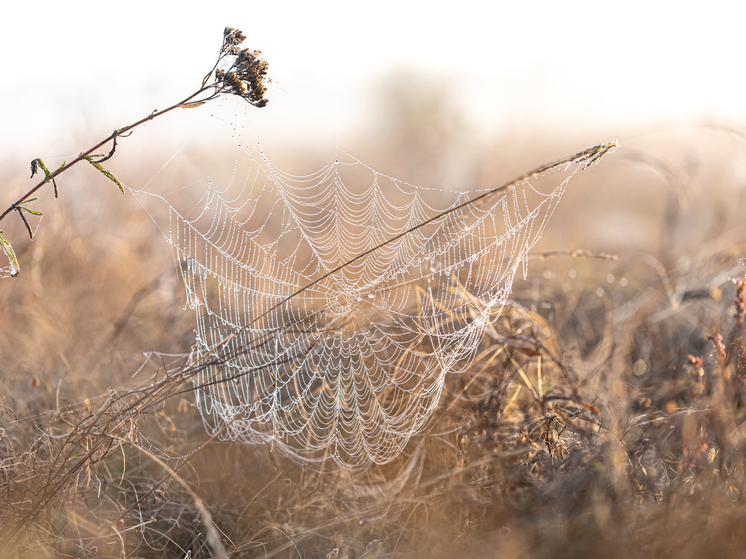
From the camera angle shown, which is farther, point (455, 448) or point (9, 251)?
point (455, 448)

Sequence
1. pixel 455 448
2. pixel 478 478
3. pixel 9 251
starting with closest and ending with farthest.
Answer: pixel 9 251, pixel 478 478, pixel 455 448

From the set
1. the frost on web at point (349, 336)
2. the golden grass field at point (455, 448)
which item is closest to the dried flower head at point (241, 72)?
the frost on web at point (349, 336)

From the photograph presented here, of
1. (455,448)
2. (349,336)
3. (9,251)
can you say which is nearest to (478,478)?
(455,448)

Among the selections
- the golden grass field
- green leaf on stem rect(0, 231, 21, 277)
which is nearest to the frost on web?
the golden grass field

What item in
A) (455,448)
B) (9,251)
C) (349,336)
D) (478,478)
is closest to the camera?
(9,251)

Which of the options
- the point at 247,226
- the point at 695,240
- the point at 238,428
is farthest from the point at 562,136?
the point at 238,428

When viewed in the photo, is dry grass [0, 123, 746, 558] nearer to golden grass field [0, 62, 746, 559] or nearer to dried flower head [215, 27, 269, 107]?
golden grass field [0, 62, 746, 559]

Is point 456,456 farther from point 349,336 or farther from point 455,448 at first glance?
point 349,336

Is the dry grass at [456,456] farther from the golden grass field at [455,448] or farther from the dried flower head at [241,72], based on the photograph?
the dried flower head at [241,72]

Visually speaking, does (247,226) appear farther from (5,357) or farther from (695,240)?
(695,240)

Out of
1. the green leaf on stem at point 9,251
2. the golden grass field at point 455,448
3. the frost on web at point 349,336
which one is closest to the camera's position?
the green leaf on stem at point 9,251
